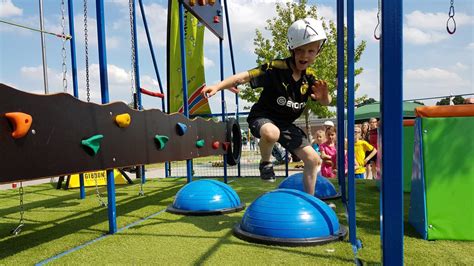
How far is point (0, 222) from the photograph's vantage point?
198 inches

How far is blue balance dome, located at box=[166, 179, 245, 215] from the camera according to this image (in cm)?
486

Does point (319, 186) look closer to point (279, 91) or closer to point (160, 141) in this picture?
point (279, 91)

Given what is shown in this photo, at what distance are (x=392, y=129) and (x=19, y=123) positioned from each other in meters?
2.38

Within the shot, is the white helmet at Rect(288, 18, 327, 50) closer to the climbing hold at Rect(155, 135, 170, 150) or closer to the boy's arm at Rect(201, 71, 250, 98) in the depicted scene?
the boy's arm at Rect(201, 71, 250, 98)

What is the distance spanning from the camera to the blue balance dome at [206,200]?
15.9ft

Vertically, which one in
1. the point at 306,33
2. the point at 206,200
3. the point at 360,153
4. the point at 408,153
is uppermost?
the point at 306,33

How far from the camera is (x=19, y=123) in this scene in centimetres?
264

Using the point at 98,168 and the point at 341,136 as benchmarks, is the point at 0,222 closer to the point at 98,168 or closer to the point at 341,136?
the point at 98,168

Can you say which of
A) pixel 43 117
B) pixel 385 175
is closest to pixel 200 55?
pixel 43 117

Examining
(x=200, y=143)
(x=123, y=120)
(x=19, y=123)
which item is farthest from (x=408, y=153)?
(x=19, y=123)

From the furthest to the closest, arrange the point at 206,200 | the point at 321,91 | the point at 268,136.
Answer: the point at 206,200, the point at 321,91, the point at 268,136

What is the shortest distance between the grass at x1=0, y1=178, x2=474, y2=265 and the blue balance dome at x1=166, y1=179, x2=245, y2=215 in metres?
0.14

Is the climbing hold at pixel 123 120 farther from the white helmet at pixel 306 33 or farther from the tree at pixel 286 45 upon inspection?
the tree at pixel 286 45

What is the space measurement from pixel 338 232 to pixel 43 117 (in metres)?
2.66
